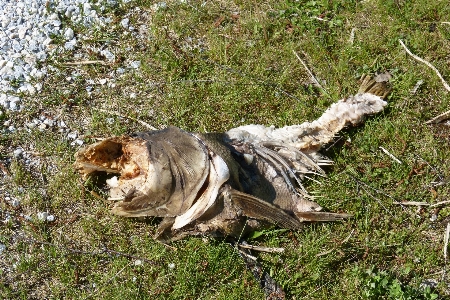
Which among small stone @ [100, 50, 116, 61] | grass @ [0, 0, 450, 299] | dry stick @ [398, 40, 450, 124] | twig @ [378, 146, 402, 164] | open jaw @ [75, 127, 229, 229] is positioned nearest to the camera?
open jaw @ [75, 127, 229, 229]

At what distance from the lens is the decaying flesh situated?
13.7 feet

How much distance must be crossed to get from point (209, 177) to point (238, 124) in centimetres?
110

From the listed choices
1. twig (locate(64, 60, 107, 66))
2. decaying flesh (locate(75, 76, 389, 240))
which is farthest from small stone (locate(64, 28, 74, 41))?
decaying flesh (locate(75, 76, 389, 240))

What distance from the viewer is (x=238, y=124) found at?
5.24 meters

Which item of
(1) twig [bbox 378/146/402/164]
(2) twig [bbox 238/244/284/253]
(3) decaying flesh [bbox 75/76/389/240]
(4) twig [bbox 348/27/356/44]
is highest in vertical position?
(4) twig [bbox 348/27/356/44]

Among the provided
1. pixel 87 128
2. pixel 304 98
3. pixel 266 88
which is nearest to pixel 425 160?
pixel 304 98

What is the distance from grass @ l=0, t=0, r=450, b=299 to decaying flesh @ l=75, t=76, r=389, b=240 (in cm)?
15

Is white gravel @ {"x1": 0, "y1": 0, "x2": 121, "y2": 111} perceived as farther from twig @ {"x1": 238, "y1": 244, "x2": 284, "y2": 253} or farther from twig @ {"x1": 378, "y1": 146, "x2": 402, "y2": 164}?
twig @ {"x1": 378, "y1": 146, "x2": 402, "y2": 164}

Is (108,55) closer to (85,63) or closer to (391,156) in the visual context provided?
(85,63)

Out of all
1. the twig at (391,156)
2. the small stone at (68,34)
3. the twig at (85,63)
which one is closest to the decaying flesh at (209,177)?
the twig at (391,156)

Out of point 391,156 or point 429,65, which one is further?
point 429,65

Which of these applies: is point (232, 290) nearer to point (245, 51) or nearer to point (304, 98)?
point (304, 98)

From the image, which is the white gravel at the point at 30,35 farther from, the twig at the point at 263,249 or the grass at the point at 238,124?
the twig at the point at 263,249

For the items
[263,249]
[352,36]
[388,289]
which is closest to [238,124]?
[263,249]
